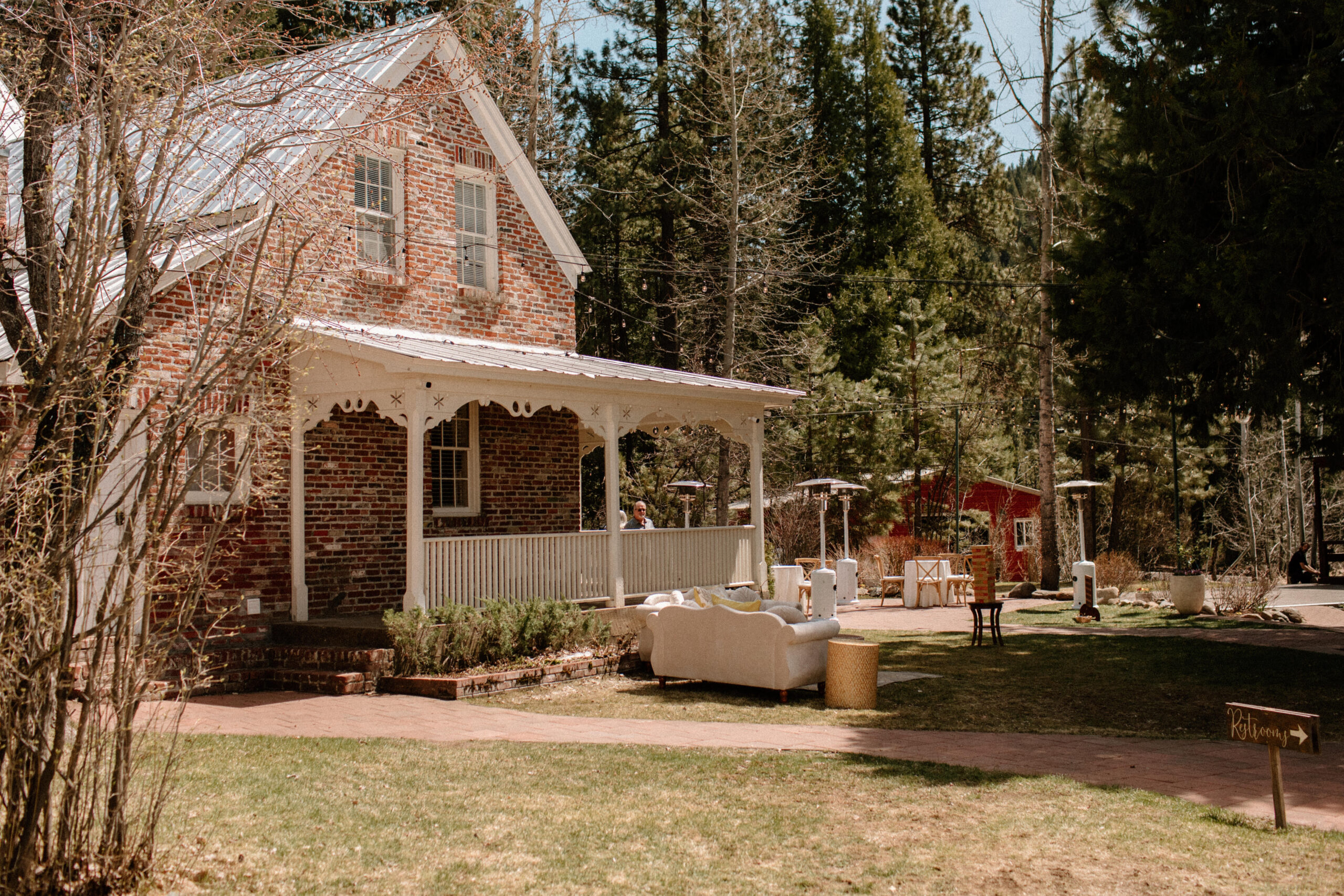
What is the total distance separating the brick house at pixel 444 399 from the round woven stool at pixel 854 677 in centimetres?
402

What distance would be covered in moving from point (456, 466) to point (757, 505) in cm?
429

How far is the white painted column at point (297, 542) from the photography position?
12.4m

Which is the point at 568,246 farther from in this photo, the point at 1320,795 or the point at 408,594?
the point at 1320,795

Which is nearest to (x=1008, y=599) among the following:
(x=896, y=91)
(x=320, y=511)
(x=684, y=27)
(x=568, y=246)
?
(x=568, y=246)

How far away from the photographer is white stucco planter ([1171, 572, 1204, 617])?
746 inches

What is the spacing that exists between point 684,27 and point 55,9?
2656 centimetres

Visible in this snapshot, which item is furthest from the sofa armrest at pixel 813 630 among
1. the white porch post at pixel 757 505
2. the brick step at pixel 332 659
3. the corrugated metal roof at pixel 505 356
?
the white porch post at pixel 757 505

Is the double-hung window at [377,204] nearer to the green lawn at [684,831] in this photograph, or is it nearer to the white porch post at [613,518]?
Answer: the white porch post at [613,518]

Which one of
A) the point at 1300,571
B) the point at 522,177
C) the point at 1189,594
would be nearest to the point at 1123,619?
the point at 1189,594

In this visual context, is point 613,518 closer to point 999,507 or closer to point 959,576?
point 959,576

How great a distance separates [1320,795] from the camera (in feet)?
23.4

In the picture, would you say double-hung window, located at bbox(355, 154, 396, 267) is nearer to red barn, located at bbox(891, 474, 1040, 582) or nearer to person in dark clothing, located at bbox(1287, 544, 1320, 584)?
person in dark clothing, located at bbox(1287, 544, 1320, 584)

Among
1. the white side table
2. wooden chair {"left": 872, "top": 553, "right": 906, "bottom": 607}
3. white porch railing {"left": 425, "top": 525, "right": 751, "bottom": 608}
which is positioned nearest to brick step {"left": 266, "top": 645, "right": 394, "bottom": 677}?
white porch railing {"left": 425, "top": 525, "right": 751, "bottom": 608}

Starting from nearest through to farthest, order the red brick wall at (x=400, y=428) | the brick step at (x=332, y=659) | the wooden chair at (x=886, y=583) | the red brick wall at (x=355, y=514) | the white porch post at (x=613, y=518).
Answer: the brick step at (x=332, y=659), the red brick wall at (x=400, y=428), the red brick wall at (x=355, y=514), the white porch post at (x=613, y=518), the wooden chair at (x=886, y=583)
